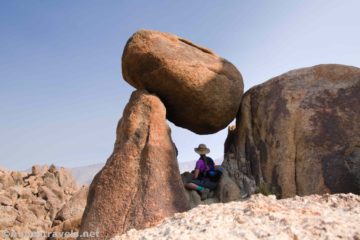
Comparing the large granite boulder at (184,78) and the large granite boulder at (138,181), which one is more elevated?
the large granite boulder at (184,78)

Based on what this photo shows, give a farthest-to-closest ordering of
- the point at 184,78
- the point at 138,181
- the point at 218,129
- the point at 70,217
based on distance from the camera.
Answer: the point at 70,217 < the point at 218,129 < the point at 184,78 < the point at 138,181

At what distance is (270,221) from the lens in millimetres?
4246

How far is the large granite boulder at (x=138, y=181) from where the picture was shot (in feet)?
25.7

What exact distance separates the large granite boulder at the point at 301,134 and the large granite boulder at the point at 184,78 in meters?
0.79

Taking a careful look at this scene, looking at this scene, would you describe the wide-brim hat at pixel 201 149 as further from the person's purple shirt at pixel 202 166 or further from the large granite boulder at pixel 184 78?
the large granite boulder at pixel 184 78

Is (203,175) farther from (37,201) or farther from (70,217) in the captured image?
(37,201)

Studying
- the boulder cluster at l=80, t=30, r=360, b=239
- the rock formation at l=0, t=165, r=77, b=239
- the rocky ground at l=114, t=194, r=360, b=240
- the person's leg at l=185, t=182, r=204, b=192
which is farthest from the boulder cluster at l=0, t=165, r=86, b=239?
the rocky ground at l=114, t=194, r=360, b=240

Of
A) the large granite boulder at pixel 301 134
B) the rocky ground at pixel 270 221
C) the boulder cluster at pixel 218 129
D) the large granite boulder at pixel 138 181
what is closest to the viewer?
the rocky ground at pixel 270 221

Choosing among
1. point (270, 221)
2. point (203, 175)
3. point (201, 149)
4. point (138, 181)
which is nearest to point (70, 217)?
point (203, 175)

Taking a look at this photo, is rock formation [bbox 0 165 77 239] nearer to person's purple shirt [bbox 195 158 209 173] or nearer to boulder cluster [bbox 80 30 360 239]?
person's purple shirt [bbox 195 158 209 173]

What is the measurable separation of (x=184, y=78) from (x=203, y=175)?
2.45 meters

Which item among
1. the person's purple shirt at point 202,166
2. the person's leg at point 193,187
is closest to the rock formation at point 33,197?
the person's leg at point 193,187

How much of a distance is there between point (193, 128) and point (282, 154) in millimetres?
2698

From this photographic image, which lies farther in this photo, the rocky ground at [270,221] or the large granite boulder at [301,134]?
the large granite boulder at [301,134]
